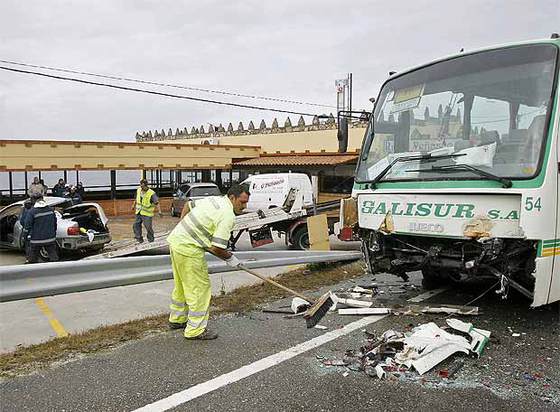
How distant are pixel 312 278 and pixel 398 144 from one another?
284 cm

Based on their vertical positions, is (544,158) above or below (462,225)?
above

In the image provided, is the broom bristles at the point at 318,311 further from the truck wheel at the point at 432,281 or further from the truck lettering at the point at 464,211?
the truck wheel at the point at 432,281

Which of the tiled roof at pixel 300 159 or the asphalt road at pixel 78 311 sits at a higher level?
the tiled roof at pixel 300 159

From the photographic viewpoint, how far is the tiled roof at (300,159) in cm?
2288

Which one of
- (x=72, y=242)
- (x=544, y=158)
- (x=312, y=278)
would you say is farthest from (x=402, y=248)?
(x=72, y=242)

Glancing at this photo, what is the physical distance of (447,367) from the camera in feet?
13.0

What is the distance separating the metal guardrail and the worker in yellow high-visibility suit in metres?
0.41

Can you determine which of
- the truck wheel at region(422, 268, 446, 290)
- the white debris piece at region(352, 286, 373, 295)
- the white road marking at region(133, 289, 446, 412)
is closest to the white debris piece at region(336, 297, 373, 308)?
the white road marking at region(133, 289, 446, 412)

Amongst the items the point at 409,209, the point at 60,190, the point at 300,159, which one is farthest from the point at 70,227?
the point at 300,159

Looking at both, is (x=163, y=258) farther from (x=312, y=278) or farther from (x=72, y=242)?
(x=72, y=242)

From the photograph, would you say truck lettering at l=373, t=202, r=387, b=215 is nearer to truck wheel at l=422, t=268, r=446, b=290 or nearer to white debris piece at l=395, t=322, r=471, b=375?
white debris piece at l=395, t=322, r=471, b=375

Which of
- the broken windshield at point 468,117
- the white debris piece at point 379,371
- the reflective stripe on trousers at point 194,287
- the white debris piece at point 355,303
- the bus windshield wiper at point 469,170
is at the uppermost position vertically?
the broken windshield at point 468,117

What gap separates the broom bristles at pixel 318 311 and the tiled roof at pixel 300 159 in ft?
52.7

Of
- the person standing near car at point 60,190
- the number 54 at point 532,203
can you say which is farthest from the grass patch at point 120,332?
the person standing near car at point 60,190
